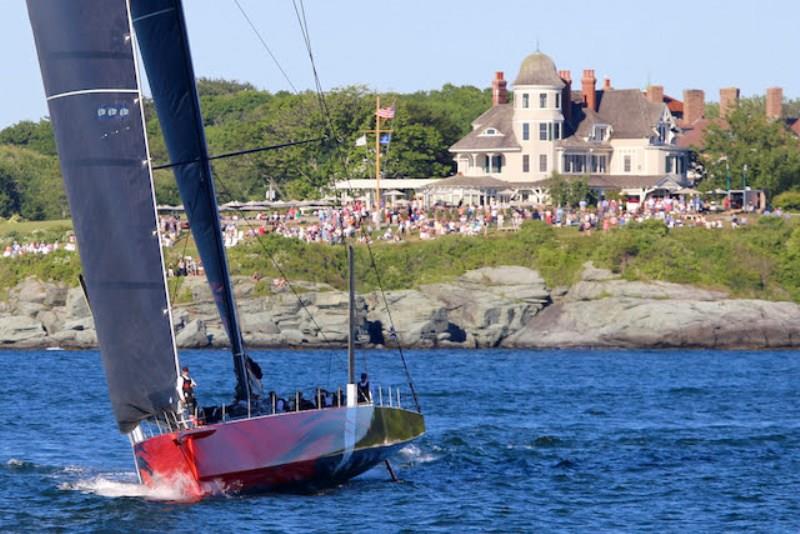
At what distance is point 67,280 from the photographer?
244 feet

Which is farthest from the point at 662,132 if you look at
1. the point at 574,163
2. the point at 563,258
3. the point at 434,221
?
the point at 563,258

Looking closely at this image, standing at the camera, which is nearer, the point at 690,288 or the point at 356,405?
the point at 356,405

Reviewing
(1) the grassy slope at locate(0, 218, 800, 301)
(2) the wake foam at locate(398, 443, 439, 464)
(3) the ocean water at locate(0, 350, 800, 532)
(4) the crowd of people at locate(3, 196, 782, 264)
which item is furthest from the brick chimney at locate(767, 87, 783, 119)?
(2) the wake foam at locate(398, 443, 439, 464)

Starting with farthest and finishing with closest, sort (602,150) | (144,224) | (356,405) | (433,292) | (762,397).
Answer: (602,150)
(433,292)
(762,397)
(356,405)
(144,224)

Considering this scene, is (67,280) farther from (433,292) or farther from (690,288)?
(690,288)

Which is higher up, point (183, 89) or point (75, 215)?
point (183, 89)

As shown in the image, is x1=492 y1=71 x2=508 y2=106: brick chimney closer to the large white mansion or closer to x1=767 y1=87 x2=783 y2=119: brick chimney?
the large white mansion

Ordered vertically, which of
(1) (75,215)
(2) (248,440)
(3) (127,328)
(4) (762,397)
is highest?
(1) (75,215)

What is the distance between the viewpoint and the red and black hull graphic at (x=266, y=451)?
24.6 m

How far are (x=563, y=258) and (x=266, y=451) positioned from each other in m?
49.3

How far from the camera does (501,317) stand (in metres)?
69.2

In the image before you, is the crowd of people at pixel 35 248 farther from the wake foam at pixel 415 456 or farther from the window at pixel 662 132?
the wake foam at pixel 415 456

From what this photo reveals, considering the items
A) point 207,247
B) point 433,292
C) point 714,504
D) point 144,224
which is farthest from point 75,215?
point 433,292

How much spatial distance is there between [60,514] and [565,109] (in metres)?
75.5
